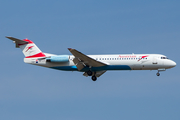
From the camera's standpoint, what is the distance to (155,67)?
42094mm

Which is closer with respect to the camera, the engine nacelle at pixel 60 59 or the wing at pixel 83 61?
the wing at pixel 83 61

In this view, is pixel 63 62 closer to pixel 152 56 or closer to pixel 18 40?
pixel 18 40

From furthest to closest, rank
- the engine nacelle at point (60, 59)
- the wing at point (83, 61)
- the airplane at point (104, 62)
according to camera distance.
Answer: the engine nacelle at point (60, 59) → the airplane at point (104, 62) → the wing at point (83, 61)

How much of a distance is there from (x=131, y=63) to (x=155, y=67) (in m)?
3.45

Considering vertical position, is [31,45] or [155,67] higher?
[31,45]

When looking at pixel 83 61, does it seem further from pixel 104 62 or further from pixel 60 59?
pixel 60 59

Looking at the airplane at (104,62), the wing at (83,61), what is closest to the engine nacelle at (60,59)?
the airplane at (104,62)

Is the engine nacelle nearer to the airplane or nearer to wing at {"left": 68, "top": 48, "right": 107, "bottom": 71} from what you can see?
the airplane

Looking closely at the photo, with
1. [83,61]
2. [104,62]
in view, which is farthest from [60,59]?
[104,62]

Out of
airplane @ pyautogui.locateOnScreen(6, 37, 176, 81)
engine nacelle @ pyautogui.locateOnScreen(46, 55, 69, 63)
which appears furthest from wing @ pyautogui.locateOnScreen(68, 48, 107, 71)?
engine nacelle @ pyautogui.locateOnScreen(46, 55, 69, 63)

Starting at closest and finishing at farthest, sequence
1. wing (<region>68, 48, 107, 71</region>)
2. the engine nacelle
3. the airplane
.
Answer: wing (<region>68, 48, 107, 71</region>) < the airplane < the engine nacelle

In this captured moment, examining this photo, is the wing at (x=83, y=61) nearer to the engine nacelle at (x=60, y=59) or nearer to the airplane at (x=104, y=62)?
the airplane at (x=104, y=62)

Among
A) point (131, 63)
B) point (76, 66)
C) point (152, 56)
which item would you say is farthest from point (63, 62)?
point (152, 56)

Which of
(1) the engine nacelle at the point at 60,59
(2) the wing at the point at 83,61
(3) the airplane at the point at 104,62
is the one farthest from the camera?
(1) the engine nacelle at the point at 60,59
